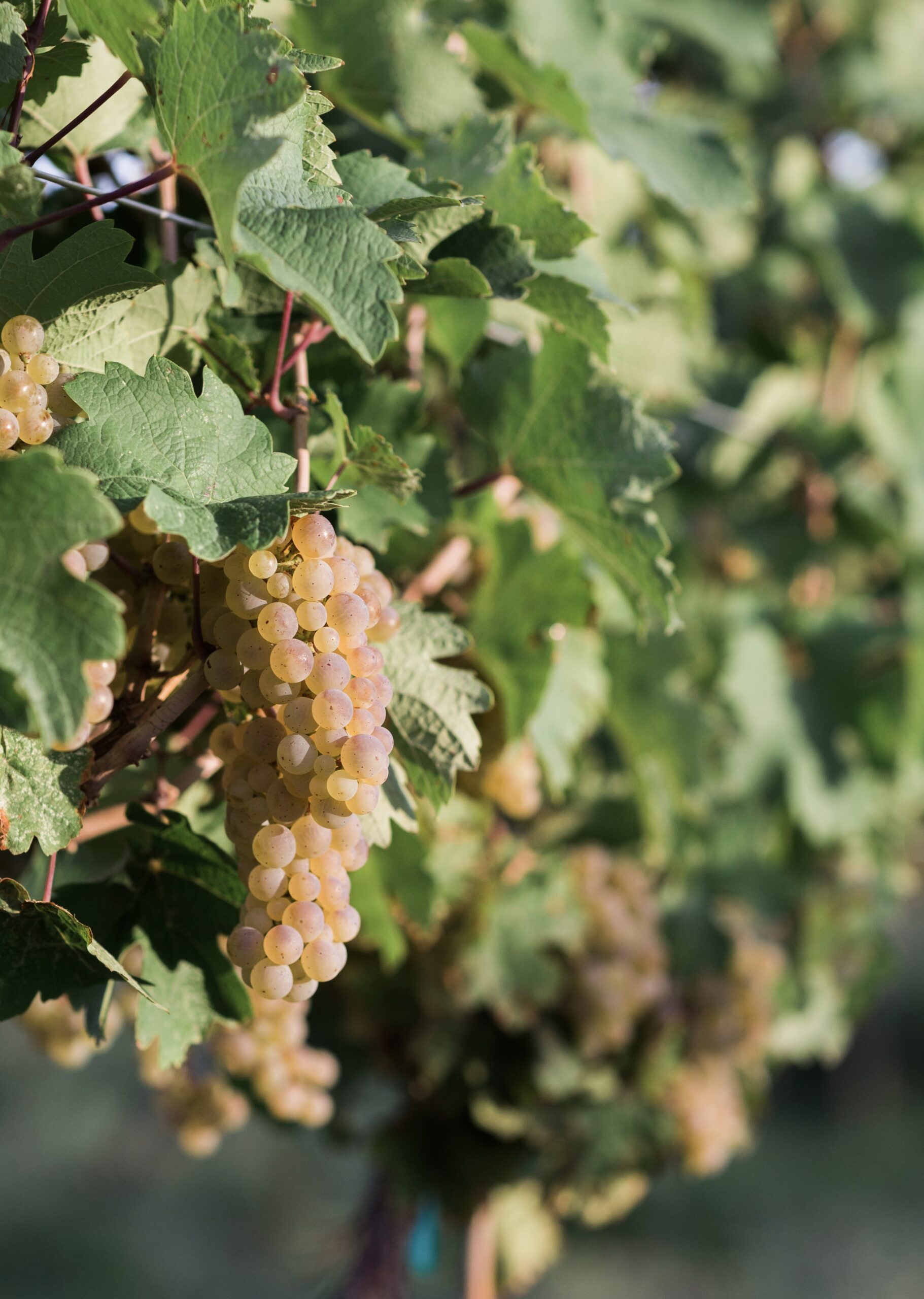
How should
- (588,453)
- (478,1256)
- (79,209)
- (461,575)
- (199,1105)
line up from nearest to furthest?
(79,209) → (588,453) → (461,575) → (199,1105) → (478,1256)

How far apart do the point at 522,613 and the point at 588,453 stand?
190 mm

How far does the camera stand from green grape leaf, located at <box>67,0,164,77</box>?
1.59ft

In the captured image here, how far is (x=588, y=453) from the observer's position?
2.49ft

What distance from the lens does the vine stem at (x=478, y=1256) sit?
1361mm

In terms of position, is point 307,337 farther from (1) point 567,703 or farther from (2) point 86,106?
(1) point 567,703

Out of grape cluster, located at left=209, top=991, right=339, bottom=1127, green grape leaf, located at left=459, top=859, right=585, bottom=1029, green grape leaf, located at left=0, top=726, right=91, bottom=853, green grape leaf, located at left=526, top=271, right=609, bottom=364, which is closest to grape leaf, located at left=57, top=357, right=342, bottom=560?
green grape leaf, located at left=0, top=726, right=91, bottom=853

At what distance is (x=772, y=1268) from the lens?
3.99 m

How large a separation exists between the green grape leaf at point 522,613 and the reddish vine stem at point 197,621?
41 centimetres

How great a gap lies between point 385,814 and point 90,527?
239mm

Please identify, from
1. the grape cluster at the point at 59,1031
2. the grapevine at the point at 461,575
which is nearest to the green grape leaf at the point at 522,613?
the grapevine at the point at 461,575

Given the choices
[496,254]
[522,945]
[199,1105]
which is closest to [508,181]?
[496,254]

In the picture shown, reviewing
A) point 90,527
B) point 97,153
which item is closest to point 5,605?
point 90,527

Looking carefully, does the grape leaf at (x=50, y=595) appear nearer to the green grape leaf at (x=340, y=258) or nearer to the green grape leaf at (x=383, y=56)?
the green grape leaf at (x=340, y=258)

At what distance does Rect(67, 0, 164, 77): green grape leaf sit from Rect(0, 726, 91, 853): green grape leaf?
0.29 m
